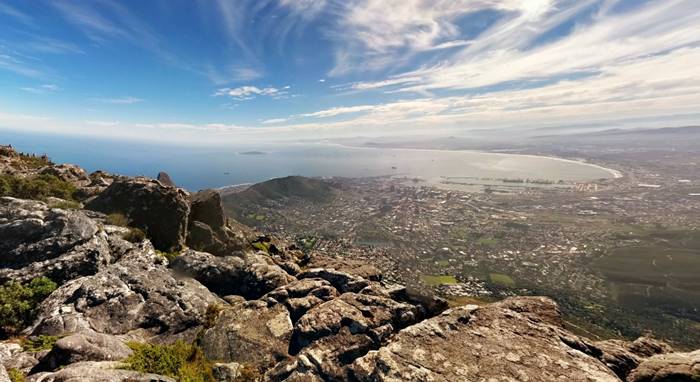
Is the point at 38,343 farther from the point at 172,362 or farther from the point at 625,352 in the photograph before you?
the point at 625,352

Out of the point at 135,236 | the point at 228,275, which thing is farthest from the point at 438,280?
the point at 135,236

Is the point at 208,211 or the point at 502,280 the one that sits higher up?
the point at 208,211

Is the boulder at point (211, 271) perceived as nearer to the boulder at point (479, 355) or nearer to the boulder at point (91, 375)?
the boulder at point (91, 375)

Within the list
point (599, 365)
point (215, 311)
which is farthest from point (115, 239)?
point (599, 365)

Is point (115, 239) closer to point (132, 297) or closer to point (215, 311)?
point (132, 297)

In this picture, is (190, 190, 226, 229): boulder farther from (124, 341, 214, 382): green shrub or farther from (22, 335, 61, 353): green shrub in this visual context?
(124, 341, 214, 382): green shrub

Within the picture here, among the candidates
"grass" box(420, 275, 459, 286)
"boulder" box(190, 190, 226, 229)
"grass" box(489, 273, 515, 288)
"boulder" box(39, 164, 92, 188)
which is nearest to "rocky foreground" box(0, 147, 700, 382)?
"boulder" box(190, 190, 226, 229)
